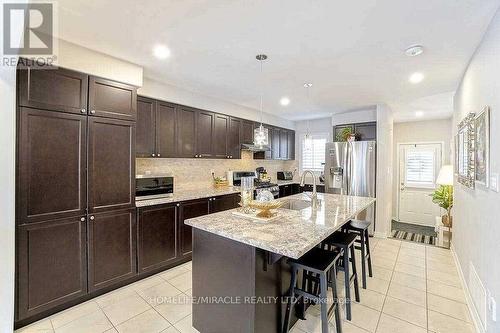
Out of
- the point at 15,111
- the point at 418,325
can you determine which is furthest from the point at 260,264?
the point at 15,111

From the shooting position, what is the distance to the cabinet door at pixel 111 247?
2.46 metres

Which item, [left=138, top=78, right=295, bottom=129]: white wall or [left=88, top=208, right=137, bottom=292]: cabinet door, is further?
[left=138, top=78, right=295, bottom=129]: white wall

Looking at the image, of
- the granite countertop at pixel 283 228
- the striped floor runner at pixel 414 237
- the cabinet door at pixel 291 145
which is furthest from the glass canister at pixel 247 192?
the cabinet door at pixel 291 145

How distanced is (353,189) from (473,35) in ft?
10.2

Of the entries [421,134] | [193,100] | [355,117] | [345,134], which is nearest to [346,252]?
[193,100]

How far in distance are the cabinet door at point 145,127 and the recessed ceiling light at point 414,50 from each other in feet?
10.0

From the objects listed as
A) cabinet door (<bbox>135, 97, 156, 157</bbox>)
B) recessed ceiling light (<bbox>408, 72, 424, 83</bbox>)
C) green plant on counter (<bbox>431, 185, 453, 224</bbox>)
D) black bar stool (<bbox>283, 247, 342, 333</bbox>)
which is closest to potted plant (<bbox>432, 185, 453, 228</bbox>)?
green plant on counter (<bbox>431, 185, 453, 224</bbox>)

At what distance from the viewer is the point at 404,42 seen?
220cm

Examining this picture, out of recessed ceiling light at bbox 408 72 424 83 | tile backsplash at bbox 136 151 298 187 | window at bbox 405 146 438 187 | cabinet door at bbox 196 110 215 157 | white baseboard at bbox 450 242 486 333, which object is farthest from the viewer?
window at bbox 405 146 438 187

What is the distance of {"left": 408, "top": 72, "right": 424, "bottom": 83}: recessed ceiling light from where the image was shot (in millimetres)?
2977

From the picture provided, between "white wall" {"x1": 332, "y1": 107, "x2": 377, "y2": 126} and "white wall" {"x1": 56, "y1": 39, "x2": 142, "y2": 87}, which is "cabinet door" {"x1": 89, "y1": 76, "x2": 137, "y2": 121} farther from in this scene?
"white wall" {"x1": 332, "y1": 107, "x2": 377, "y2": 126}

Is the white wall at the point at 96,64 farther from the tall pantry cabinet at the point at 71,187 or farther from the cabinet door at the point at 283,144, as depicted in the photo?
the cabinet door at the point at 283,144

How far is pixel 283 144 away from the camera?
595 centimetres

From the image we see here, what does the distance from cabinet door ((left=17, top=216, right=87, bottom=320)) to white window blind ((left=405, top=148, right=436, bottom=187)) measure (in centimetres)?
656
